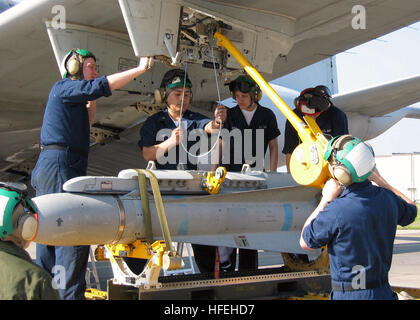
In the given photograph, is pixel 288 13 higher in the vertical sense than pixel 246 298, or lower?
higher

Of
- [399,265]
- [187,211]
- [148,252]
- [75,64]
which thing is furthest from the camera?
[399,265]

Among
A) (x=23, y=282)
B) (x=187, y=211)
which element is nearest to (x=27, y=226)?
(x=23, y=282)

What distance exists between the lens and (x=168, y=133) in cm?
514

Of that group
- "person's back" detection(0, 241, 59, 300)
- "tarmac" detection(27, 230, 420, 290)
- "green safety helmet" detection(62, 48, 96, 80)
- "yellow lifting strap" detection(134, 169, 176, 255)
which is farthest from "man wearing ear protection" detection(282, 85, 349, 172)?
"person's back" detection(0, 241, 59, 300)

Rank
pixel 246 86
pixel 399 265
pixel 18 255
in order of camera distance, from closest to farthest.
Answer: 1. pixel 18 255
2. pixel 246 86
3. pixel 399 265

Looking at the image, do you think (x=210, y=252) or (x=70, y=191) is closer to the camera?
(x=70, y=191)

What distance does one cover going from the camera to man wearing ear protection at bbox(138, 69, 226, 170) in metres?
5.09

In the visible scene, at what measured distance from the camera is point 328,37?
6.77 metres

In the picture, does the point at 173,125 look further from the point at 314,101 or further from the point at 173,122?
the point at 314,101

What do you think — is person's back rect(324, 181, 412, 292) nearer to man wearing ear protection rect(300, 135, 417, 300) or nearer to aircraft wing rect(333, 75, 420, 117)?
man wearing ear protection rect(300, 135, 417, 300)

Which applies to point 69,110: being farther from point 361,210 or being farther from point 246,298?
point 361,210

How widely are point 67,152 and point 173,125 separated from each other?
43.6 inches
